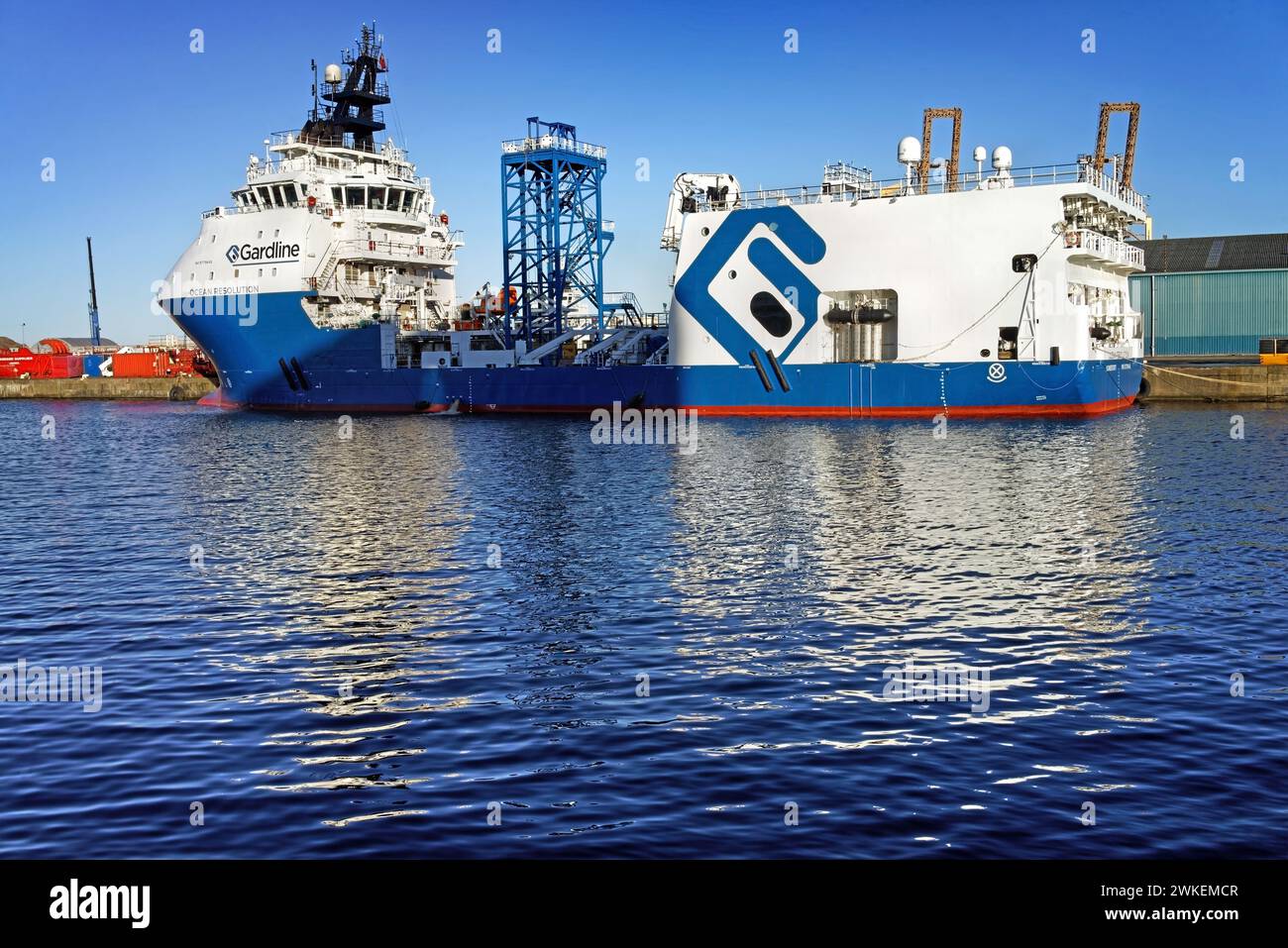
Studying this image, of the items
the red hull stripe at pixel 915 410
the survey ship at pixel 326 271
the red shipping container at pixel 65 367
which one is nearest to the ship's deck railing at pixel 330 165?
the survey ship at pixel 326 271

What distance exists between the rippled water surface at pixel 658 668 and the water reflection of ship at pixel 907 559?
0.10m

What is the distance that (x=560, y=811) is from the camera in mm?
9070

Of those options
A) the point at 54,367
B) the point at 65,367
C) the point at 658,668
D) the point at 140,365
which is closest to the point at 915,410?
the point at 658,668

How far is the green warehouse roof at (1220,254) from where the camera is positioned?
70500mm

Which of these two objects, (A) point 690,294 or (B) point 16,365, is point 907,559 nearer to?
(A) point 690,294

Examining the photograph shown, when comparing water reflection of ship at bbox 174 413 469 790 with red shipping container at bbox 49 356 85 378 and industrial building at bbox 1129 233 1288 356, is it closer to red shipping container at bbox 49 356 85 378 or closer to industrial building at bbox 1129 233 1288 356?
industrial building at bbox 1129 233 1288 356

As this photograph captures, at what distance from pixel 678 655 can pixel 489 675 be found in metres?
2.19

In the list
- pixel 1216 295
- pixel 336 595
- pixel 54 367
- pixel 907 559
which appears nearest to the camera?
pixel 336 595

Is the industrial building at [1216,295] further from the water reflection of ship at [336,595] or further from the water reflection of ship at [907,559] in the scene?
the water reflection of ship at [336,595]

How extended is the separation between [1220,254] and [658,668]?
70.7 metres

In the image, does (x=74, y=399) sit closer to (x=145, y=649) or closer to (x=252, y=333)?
(x=252, y=333)

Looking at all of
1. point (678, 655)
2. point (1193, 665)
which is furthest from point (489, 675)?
point (1193, 665)

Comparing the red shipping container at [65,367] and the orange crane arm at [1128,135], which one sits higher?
the orange crane arm at [1128,135]

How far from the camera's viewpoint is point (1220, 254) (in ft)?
238
